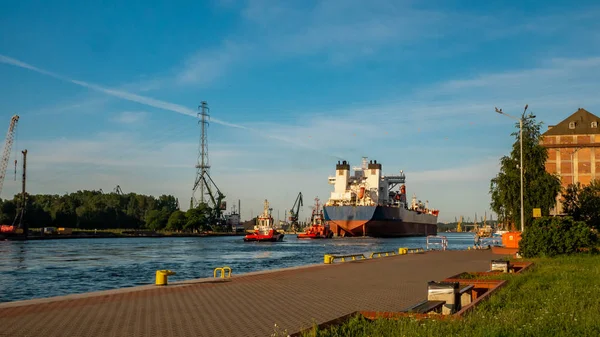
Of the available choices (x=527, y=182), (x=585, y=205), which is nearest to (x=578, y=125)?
(x=585, y=205)

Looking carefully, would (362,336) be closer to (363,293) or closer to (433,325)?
(433,325)

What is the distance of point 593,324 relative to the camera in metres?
9.70

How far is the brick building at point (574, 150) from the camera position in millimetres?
90938

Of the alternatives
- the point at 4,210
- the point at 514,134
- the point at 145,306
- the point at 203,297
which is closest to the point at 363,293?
the point at 203,297

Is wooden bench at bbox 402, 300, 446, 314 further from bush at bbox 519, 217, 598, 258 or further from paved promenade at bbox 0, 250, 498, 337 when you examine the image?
bush at bbox 519, 217, 598, 258

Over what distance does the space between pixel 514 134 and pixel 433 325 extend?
44181 millimetres

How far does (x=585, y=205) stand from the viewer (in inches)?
2168

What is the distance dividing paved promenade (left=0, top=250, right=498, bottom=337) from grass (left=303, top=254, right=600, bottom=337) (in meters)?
1.92

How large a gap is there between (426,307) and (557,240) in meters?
21.0

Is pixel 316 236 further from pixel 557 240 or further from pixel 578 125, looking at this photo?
pixel 557 240

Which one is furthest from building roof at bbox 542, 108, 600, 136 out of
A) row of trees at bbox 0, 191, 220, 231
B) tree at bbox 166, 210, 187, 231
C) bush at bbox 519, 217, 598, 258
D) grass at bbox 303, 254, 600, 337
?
tree at bbox 166, 210, 187, 231

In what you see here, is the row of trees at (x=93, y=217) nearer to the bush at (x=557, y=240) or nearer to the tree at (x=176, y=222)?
the tree at (x=176, y=222)

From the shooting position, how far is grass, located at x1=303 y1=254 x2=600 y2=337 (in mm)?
9133

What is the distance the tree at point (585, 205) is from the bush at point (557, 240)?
982 inches
